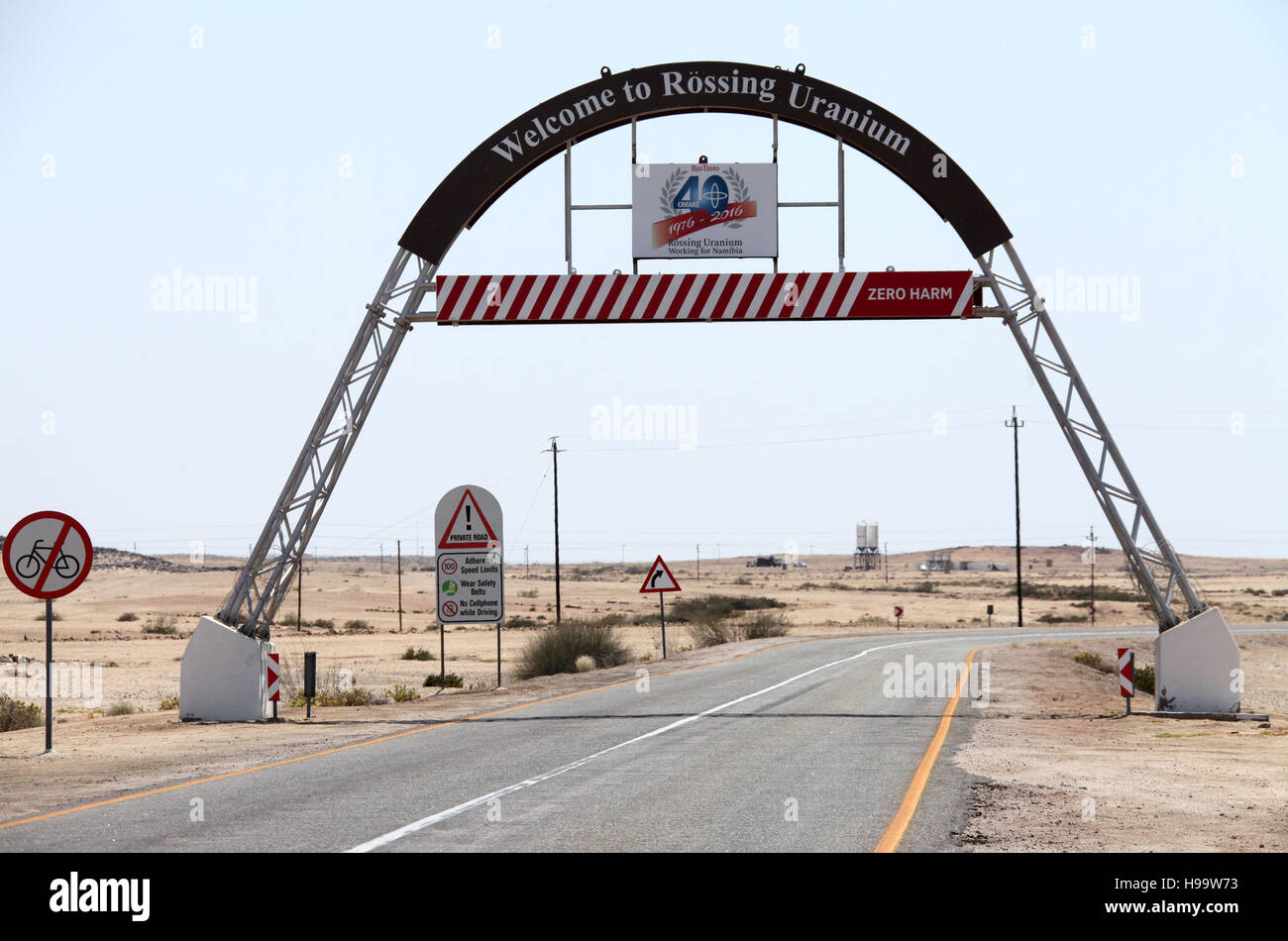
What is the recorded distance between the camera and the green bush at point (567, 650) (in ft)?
102

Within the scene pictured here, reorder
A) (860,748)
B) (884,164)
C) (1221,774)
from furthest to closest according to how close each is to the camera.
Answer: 1. (884,164)
2. (860,748)
3. (1221,774)

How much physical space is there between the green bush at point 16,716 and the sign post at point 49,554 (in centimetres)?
416

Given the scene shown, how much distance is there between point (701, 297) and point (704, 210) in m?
1.56

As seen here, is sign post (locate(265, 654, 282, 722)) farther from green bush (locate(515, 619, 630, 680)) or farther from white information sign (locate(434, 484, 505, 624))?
green bush (locate(515, 619, 630, 680))

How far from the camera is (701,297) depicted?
17969 millimetres

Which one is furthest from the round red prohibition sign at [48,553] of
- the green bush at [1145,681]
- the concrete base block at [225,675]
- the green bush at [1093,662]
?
the green bush at [1093,662]

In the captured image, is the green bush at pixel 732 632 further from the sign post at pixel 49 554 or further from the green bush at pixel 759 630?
the sign post at pixel 49 554

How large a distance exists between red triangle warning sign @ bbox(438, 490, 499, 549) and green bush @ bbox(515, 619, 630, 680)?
11.3 metres

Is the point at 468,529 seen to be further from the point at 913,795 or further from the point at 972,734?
the point at 913,795

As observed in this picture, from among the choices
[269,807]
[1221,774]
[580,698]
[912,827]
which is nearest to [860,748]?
[1221,774]

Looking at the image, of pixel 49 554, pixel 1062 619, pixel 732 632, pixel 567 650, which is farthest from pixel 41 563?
pixel 1062 619
